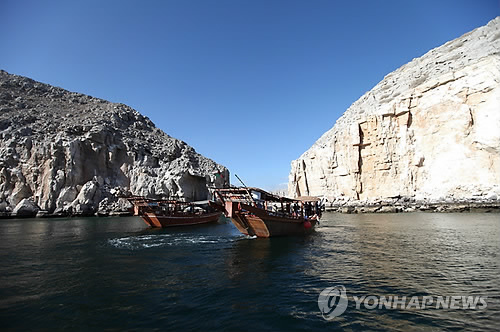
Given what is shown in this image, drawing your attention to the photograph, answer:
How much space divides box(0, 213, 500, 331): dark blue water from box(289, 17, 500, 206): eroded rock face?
41696mm

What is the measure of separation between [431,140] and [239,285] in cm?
6214

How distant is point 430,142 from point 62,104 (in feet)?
362

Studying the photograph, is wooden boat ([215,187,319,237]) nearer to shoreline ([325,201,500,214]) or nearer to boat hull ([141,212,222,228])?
boat hull ([141,212,222,228])

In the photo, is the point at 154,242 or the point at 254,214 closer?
the point at 254,214

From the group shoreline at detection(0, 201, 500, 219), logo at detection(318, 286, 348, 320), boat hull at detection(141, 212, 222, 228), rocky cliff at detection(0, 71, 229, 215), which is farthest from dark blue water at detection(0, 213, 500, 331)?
rocky cliff at detection(0, 71, 229, 215)

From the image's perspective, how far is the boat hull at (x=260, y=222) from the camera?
20859 millimetres

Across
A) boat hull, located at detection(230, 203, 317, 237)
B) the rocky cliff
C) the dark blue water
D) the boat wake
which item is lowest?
the boat wake

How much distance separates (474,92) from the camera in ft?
162

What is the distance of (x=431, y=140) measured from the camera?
5616 centimetres

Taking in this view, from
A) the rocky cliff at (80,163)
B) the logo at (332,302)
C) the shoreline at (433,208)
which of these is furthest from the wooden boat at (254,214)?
the rocky cliff at (80,163)

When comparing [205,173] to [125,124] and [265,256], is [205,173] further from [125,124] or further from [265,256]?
[265,256]

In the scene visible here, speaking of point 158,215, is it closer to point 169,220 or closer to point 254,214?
point 169,220

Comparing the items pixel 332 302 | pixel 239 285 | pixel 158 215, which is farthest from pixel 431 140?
pixel 239 285

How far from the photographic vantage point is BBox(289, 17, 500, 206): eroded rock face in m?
47.7
